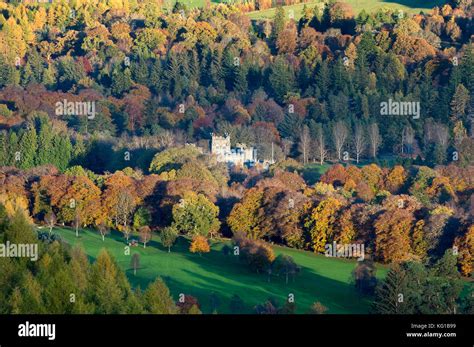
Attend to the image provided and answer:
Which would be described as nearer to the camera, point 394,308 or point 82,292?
point 82,292

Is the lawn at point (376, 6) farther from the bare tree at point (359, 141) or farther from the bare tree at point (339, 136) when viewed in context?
the bare tree at point (359, 141)

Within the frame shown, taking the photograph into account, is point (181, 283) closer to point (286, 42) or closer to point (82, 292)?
point (82, 292)

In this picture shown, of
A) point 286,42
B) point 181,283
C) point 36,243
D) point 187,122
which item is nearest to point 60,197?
point 181,283

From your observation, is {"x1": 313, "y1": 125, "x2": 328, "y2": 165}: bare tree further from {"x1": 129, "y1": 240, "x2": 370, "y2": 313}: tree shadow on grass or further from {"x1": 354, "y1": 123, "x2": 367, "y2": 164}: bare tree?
{"x1": 129, "y1": 240, "x2": 370, "y2": 313}: tree shadow on grass

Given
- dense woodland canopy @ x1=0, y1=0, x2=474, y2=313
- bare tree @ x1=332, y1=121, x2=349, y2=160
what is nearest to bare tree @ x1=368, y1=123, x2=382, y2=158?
dense woodland canopy @ x1=0, y1=0, x2=474, y2=313

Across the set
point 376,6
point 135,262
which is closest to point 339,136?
point 135,262
